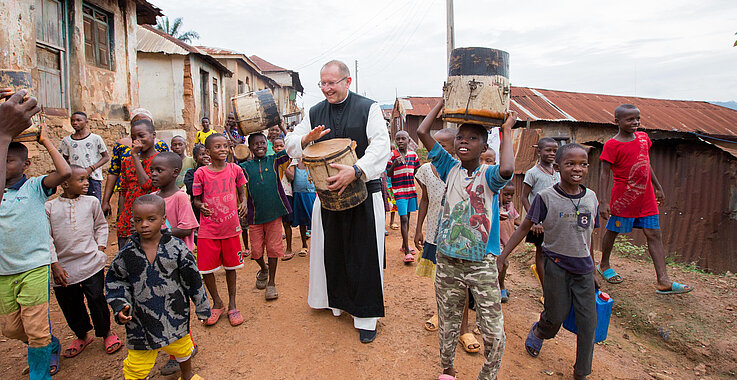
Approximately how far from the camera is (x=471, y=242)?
8.73ft

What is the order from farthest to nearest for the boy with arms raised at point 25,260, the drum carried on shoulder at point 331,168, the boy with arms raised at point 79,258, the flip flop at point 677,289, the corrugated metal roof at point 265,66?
the corrugated metal roof at point 265,66 → the flip flop at point 677,289 → the boy with arms raised at point 79,258 → the drum carried on shoulder at point 331,168 → the boy with arms raised at point 25,260

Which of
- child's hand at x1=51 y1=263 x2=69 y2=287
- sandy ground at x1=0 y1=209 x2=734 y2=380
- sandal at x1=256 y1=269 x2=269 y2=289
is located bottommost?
sandy ground at x1=0 y1=209 x2=734 y2=380

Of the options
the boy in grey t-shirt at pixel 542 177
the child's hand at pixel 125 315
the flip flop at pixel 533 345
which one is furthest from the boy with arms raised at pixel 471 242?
the child's hand at pixel 125 315

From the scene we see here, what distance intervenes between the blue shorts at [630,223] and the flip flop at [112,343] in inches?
202

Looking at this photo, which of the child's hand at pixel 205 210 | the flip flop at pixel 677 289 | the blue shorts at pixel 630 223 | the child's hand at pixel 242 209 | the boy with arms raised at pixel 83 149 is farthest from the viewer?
the boy with arms raised at pixel 83 149

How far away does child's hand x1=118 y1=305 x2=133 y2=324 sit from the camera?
2.38 m

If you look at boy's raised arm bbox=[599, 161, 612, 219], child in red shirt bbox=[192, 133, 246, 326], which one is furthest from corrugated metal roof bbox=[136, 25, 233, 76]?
boy's raised arm bbox=[599, 161, 612, 219]

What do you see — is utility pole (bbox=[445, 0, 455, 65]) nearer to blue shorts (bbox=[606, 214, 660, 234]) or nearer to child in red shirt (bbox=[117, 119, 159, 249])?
blue shorts (bbox=[606, 214, 660, 234])

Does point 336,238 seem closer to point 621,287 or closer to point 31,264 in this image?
point 31,264

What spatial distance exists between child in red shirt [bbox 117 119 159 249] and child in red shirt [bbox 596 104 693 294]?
4832mm

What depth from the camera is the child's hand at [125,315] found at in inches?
93.6

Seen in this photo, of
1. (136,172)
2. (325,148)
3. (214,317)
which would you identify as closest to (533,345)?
(325,148)

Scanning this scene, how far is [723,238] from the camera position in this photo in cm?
670

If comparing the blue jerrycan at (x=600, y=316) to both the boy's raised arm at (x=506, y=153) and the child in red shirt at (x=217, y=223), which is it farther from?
the child in red shirt at (x=217, y=223)
